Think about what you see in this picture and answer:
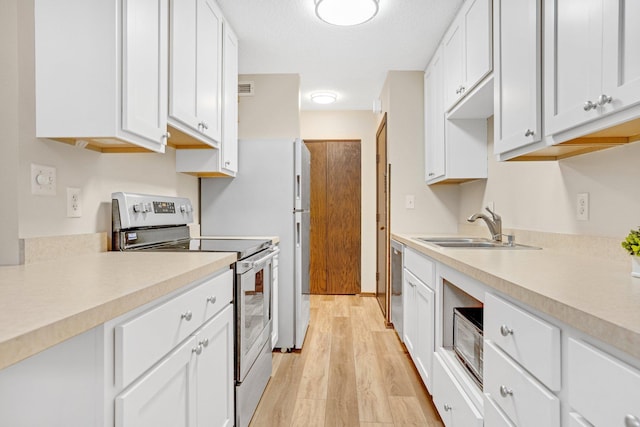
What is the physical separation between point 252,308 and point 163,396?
3.08ft

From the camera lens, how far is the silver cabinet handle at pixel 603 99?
107cm

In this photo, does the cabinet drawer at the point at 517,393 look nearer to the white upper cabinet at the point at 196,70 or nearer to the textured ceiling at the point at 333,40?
the white upper cabinet at the point at 196,70

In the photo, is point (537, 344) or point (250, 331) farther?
point (250, 331)

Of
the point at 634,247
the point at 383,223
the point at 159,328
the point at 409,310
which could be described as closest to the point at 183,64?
the point at 159,328

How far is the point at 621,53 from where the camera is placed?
3.40 feet

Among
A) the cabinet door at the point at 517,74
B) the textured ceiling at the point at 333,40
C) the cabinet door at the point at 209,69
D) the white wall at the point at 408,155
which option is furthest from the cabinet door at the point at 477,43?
the cabinet door at the point at 209,69

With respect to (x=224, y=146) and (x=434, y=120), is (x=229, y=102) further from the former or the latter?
(x=434, y=120)

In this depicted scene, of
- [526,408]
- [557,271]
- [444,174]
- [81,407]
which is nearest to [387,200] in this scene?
[444,174]

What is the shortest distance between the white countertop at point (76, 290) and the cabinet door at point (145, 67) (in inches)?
20.0

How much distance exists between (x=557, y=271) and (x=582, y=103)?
1.73 feet

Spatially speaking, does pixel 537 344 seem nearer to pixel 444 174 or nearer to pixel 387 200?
pixel 444 174

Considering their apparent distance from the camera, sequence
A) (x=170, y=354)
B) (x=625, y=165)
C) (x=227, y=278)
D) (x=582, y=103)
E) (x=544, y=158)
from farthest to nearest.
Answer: (x=544, y=158) < (x=227, y=278) < (x=625, y=165) < (x=582, y=103) < (x=170, y=354)

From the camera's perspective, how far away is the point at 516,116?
1619mm

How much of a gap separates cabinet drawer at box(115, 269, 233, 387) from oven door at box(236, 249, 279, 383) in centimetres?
29
